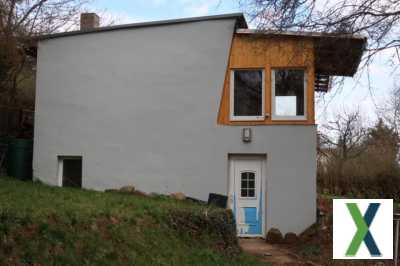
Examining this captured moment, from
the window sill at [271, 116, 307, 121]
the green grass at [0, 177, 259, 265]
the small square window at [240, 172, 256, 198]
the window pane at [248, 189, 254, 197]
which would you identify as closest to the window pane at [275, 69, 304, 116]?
the window sill at [271, 116, 307, 121]

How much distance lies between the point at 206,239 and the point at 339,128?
108 ft

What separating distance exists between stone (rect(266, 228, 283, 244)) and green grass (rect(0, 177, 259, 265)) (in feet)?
11.1

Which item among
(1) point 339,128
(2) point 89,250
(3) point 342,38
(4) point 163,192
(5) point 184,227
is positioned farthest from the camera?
(1) point 339,128

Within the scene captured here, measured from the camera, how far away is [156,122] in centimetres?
1518

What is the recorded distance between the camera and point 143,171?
597 inches

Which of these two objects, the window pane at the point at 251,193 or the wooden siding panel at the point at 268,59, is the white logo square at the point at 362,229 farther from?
the window pane at the point at 251,193

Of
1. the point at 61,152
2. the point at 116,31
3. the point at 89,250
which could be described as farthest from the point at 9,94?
the point at 89,250

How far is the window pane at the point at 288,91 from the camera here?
14688mm

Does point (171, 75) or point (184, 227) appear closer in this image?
point (184, 227)

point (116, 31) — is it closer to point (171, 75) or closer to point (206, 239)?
point (171, 75)

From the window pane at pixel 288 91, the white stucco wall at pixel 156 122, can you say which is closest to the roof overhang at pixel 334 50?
the window pane at pixel 288 91

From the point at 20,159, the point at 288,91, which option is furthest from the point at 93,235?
the point at 20,159

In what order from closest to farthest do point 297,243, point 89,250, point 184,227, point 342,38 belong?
point 89,250, point 184,227, point 342,38, point 297,243

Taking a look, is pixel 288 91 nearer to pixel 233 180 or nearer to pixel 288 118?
pixel 288 118
